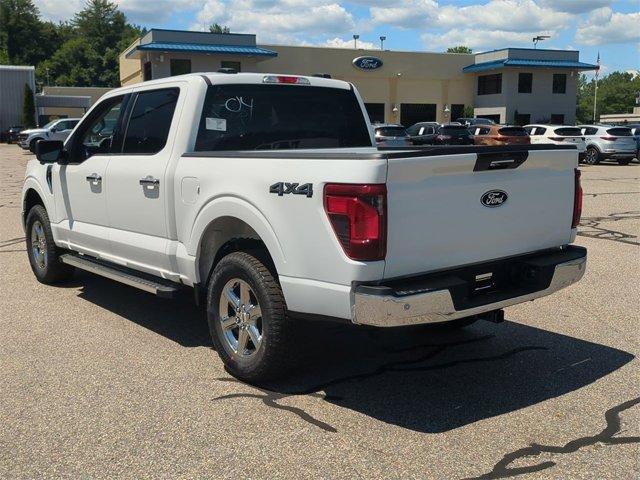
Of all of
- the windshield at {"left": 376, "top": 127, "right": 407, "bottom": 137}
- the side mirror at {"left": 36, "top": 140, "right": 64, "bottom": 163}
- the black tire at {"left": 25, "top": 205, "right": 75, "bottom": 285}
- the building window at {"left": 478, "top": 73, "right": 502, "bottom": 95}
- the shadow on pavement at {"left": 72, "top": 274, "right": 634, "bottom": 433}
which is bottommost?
the shadow on pavement at {"left": 72, "top": 274, "right": 634, "bottom": 433}

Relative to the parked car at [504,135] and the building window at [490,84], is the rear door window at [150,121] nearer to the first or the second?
the parked car at [504,135]

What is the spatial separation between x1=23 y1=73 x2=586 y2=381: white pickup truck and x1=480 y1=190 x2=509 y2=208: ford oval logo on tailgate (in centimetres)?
1

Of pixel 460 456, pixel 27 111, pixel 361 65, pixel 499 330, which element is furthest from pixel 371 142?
pixel 27 111

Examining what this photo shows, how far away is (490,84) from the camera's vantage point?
51938 mm

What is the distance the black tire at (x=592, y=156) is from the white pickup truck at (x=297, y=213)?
986 inches

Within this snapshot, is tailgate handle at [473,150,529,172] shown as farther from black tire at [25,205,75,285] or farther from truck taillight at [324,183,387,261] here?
black tire at [25,205,75,285]

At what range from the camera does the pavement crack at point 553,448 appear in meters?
3.40

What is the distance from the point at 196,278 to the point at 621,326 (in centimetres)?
354

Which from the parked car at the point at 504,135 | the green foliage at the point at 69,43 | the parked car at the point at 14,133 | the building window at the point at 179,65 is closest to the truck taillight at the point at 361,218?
the parked car at the point at 504,135

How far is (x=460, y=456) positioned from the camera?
3568 mm

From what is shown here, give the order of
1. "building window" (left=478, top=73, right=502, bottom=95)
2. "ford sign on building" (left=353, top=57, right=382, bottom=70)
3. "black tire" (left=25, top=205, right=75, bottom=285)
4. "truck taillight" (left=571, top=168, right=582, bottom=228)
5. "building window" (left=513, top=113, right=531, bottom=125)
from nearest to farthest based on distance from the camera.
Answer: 1. "truck taillight" (left=571, top=168, right=582, bottom=228)
2. "black tire" (left=25, top=205, right=75, bottom=285)
3. "ford sign on building" (left=353, top=57, right=382, bottom=70)
4. "building window" (left=513, top=113, right=531, bottom=125)
5. "building window" (left=478, top=73, right=502, bottom=95)

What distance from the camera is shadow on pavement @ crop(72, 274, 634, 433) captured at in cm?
420

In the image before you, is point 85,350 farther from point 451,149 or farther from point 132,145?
point 451,149

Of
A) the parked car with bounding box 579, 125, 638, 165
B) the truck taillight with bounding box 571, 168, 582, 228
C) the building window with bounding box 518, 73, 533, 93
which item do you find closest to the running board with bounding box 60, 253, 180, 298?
the truck taillight with bounding box 571, 168, 582, 228
